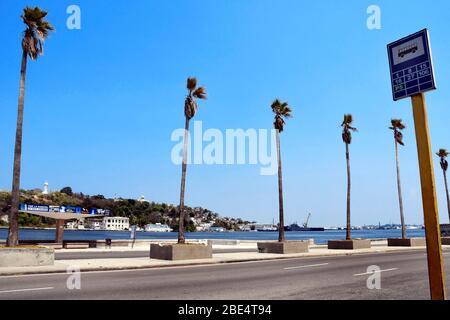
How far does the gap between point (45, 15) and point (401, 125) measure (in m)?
38.4

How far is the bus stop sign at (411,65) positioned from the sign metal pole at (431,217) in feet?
1.94

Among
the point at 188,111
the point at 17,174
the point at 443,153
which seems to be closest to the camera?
the point at 17,174

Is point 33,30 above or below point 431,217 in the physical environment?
above

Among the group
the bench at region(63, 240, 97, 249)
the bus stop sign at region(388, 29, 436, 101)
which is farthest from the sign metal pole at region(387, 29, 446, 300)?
the bench at region(63, 240, 97, 249)

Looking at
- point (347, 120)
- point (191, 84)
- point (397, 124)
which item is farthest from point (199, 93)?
point (397, 124)

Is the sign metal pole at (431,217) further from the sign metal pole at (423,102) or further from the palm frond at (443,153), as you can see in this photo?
the palm frond at (443,153)

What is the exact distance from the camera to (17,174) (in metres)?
20.4

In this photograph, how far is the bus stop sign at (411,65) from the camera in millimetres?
5633

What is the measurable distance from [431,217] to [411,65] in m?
2.15

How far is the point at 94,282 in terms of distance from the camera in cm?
1351

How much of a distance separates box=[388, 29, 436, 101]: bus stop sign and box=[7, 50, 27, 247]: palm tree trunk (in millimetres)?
18833

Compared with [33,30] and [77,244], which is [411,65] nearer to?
[33,30]
